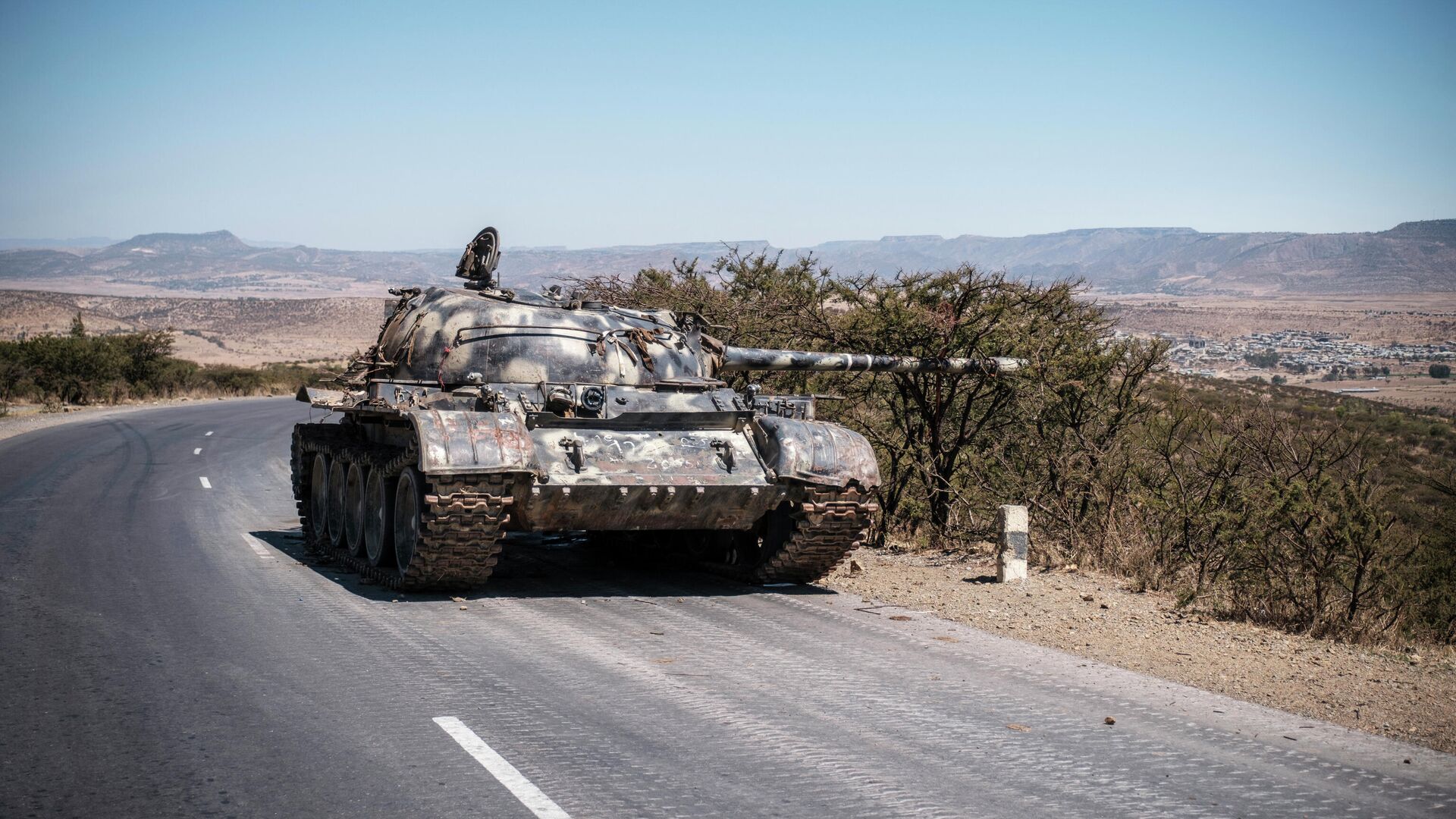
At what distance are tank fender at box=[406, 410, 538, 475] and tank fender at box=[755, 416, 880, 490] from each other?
1.96m

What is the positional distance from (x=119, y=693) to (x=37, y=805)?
5.97ft

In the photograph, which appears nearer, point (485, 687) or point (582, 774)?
point (582, 774)

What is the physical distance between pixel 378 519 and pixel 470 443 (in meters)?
2.09

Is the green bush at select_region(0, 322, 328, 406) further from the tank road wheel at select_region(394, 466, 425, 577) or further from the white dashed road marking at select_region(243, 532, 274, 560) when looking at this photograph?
the tank road wheel at select_region(394, 466, 425, 577)

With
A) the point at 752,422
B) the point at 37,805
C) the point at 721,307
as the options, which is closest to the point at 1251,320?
the point at 721,307

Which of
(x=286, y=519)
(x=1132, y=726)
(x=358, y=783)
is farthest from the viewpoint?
(x=286, y=519)

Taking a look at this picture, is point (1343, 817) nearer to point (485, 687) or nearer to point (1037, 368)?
point (485, 687)

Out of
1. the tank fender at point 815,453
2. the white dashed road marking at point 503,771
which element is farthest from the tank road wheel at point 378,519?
the white dashed road marking at point 503,771

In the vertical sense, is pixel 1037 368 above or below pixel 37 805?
above

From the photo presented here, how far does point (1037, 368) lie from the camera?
47.4 ft

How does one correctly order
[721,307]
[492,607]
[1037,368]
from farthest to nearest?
[721,307]
[1037,368]
[492,607]

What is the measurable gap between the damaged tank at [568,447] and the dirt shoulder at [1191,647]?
1.06 meters

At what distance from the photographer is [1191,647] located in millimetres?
9000

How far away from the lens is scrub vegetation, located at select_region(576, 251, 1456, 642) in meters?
11.8
